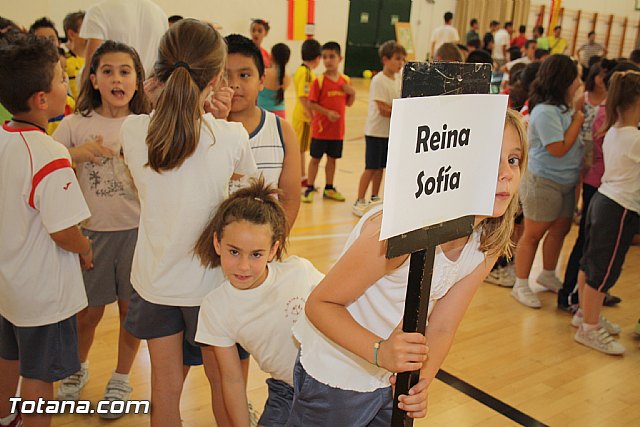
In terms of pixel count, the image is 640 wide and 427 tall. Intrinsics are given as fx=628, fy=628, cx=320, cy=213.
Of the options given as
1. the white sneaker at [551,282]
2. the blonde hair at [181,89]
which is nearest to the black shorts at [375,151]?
the white sneaker at [551,282]

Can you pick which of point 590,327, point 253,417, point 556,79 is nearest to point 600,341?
point 590,327

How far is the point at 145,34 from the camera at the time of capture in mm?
3307

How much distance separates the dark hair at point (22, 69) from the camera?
6.88 feet

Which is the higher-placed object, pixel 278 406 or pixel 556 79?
pixel 556 79

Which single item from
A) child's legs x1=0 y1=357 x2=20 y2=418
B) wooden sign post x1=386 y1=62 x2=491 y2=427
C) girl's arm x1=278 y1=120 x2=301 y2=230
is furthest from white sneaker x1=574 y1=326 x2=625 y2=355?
child's legs x1=0 y1=357 x2=20 y2=418

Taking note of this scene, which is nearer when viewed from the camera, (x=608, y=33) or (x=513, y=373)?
(x=513, y=373)

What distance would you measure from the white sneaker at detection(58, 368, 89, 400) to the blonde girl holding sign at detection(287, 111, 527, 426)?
147 centimetres

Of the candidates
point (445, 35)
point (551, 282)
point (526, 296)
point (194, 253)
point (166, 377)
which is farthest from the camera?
point (445, 35)

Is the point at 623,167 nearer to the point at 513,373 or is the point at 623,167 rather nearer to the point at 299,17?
the point at 513,373

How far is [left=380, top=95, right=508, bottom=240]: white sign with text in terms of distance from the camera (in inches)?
39.5

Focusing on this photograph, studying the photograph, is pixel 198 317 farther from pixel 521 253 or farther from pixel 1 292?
pixel 521 253

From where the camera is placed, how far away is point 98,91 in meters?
2.64

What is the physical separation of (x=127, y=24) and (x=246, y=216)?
1759 mm

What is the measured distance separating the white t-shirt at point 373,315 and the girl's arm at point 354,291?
0.33 feet
